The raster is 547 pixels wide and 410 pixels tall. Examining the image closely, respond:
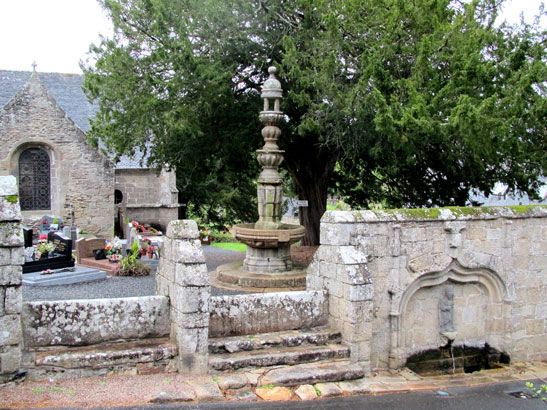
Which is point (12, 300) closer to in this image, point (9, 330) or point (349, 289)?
point (9, 330)

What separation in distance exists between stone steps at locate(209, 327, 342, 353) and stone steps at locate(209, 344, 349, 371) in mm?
57

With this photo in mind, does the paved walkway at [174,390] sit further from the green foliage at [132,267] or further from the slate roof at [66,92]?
the slate roof at [66,92]

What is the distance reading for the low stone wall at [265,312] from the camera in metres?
6.30

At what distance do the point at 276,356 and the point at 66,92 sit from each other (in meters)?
22.2

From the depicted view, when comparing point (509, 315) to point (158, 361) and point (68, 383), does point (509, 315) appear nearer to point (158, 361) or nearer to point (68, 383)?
point (158, 361)

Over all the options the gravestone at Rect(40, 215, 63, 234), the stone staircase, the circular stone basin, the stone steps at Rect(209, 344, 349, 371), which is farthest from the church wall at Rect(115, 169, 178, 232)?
the stone steps at Rect(209, 344, 349, 371)

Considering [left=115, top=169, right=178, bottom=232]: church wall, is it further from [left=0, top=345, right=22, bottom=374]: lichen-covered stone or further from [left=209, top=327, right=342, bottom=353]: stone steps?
[left=0, top=345, right=22, bottom=374]: lichen-covered stone

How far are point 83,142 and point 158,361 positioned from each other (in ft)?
54.9

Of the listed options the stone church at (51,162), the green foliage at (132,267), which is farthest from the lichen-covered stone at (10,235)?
the stone church at (51,162)

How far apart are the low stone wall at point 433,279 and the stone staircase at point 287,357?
27 cm

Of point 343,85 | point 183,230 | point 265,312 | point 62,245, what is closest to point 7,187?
point 183,230

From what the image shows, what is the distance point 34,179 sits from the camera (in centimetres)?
2059

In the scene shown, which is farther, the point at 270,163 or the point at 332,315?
the point at 270,163

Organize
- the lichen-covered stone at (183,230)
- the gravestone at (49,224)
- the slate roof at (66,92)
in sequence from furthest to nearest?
the slate roof at (66,92)
the gravestone at (49,224)
the lichen-covered stone at (183,230)
